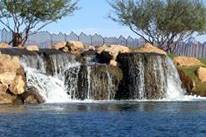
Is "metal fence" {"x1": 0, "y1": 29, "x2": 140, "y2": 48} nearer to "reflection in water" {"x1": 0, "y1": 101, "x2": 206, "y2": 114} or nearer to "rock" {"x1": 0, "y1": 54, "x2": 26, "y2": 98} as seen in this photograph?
"rock" {"x1": 0, "y1": 54, "x2": 26, "y2": 98}

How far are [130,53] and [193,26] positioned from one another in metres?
34.0

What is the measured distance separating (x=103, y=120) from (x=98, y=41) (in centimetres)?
6749

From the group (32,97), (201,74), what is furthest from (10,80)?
(201,74)

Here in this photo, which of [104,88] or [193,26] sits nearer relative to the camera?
[104,88]

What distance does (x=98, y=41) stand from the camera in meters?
107

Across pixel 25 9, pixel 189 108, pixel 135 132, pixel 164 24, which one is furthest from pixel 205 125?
pixel 164 24

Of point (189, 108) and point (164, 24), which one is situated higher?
point (164, 24)

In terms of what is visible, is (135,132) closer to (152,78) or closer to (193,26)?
(152,78)

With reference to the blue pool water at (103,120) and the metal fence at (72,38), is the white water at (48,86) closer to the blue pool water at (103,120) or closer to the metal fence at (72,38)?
the blue pool water at (103,120)

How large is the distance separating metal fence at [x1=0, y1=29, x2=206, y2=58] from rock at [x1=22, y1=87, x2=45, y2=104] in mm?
39446

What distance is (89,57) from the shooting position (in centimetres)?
6512

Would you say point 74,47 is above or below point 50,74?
above

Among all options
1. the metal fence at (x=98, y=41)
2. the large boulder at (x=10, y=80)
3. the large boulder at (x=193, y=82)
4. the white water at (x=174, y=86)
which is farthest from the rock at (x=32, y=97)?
the metal fence at (x=98, y=41)

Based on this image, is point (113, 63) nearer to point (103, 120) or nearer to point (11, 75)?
point (11, 75)
